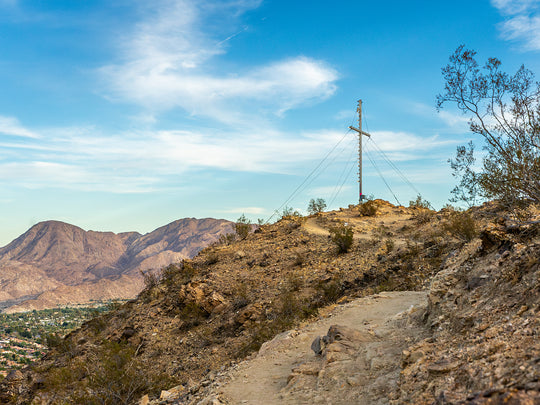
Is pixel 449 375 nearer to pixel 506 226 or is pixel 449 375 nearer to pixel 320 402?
pixel 320 402

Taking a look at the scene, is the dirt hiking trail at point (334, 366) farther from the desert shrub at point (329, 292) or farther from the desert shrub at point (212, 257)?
the desert shrub at point (212, 257)

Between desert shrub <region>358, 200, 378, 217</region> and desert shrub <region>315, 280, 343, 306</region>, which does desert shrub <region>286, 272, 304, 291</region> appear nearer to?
desert shrub <region>315, 280, 343, 306</region>

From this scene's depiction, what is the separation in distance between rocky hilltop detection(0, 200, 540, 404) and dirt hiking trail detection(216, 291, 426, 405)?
1.4 inches

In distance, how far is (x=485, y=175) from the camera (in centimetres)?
831

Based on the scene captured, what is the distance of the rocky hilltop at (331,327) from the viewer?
459 cm

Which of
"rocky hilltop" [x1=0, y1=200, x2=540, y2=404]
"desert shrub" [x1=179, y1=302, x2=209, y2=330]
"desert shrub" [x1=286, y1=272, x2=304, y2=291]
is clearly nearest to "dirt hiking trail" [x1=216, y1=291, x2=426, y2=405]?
"rocky hilltop" [x1=0, y1=200, x2=540, y2=404]

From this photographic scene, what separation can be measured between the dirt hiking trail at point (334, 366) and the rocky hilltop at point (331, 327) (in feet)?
0.11

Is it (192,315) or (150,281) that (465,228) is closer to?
(192,315)

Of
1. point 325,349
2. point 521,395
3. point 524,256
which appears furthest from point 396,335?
point 521,395

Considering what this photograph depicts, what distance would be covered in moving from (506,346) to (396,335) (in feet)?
13.2

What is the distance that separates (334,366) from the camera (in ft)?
22.8

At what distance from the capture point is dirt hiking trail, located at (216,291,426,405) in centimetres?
609

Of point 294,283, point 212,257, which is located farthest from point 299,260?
point 212,257

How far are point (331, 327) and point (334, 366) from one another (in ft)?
4.33
